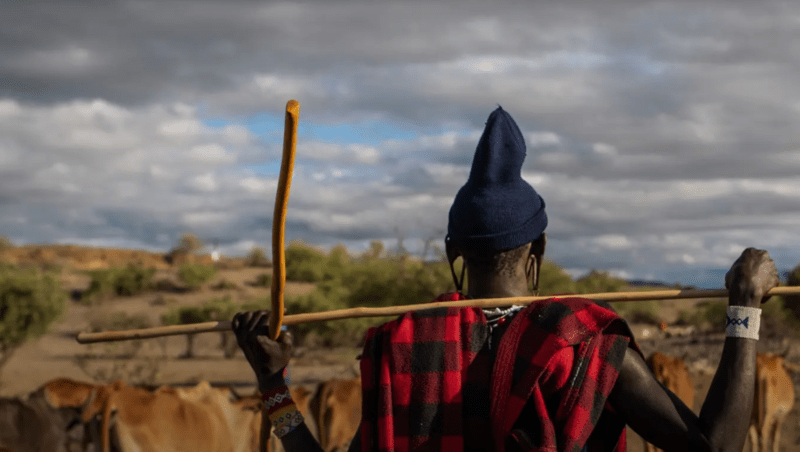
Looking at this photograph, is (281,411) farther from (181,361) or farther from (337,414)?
(181,361)

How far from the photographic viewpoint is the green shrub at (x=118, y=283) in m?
43.2

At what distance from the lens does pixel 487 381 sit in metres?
2.32

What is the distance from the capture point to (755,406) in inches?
478

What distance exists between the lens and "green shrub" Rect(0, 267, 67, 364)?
23781 mm

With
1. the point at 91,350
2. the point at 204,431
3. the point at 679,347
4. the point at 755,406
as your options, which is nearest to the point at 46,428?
the point at 204,431

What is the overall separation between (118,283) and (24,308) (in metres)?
20.7

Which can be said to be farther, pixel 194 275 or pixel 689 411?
pixel 194 275

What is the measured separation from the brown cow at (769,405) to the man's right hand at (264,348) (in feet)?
34.8

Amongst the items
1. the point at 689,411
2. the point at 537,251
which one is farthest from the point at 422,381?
the point at 689,411

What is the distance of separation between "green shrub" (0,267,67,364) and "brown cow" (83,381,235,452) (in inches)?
673

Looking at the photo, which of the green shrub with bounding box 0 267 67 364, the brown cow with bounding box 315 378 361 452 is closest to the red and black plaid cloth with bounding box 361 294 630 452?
the brown cow with bounding box 315 378 361 452

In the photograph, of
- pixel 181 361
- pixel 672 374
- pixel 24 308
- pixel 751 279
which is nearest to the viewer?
pixel 751 279

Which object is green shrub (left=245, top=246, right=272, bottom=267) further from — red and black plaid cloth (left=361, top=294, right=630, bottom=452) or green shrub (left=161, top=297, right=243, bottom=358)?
red and black plaid cloth (left=361, top=294, right=630, bottom=452)

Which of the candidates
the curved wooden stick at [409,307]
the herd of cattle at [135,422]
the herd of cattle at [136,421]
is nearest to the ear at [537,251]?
the curved wooden stick at [409,307]
